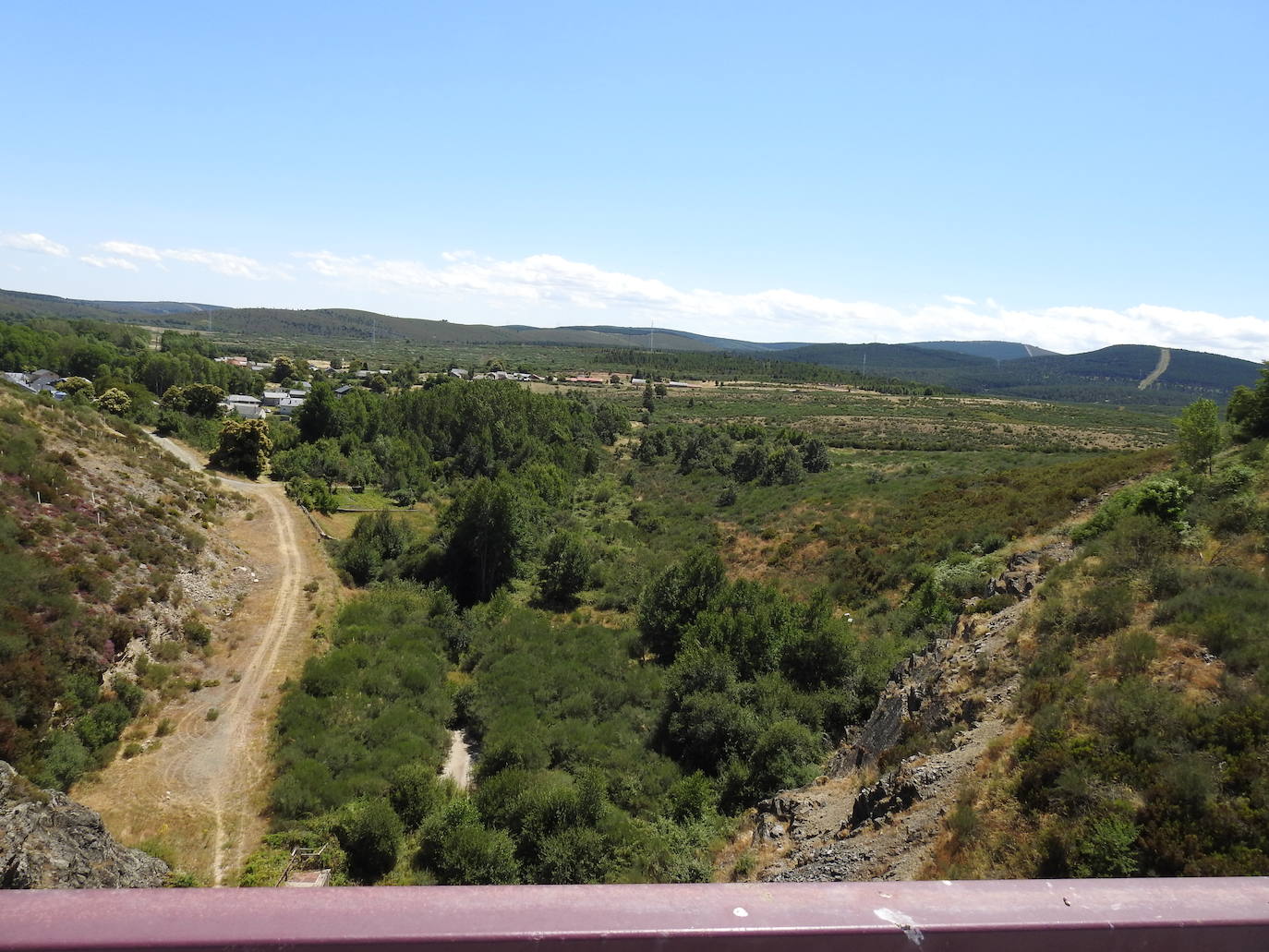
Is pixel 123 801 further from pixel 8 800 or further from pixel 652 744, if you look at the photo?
pixel 652 744

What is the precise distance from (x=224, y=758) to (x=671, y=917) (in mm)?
20470

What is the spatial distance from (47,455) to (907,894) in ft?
116

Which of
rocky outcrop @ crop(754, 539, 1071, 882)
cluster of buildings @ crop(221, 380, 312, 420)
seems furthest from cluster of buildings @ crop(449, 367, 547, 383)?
rocky outcrop @ crop(754, 539, 1071, 882)

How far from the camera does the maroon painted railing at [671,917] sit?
1.31m

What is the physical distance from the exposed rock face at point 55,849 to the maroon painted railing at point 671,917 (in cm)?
1073

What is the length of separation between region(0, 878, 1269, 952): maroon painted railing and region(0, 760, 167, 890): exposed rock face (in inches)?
422

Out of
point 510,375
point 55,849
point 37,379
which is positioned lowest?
point 55,849

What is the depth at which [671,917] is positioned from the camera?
4.83 feet

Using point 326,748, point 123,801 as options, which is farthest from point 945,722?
point 123,801

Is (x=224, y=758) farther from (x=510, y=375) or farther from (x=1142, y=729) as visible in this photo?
(x=510, y=375)

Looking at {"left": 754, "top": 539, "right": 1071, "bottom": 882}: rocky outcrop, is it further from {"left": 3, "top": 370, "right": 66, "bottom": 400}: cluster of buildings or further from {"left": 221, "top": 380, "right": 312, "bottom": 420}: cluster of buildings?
{"left": 3, "top": 370, "right": 66, "bottom": 400}: cluster of buildings

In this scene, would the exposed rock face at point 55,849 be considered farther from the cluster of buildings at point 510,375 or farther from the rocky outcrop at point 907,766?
the cluster of buildings at point 510,375

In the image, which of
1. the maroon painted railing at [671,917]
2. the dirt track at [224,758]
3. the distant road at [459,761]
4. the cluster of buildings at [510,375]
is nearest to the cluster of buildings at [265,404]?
the dirt track at [224,758]

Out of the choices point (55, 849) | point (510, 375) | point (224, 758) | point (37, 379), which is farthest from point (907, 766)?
point (510, 375)
